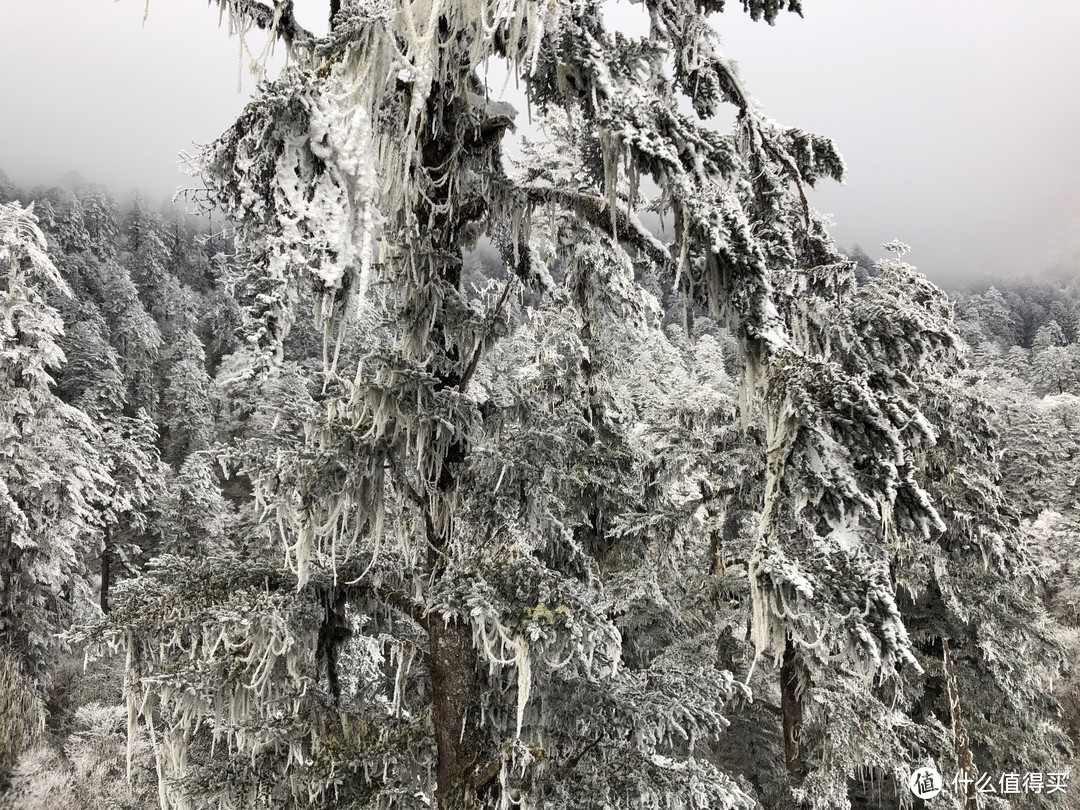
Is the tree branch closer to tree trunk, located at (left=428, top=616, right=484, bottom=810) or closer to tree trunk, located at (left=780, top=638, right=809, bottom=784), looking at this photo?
tree trunk, located at (left=428, top=616, right=484, bottom=810)

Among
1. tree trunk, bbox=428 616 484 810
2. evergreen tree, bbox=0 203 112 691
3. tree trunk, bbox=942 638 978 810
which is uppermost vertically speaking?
evergreen tree, bbox=0 203 112 691

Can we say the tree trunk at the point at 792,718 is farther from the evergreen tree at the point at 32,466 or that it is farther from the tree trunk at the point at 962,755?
the evergreen tree at the point at 32,466

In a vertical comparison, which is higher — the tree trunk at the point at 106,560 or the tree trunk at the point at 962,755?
the tree trunk at the point at 106,560

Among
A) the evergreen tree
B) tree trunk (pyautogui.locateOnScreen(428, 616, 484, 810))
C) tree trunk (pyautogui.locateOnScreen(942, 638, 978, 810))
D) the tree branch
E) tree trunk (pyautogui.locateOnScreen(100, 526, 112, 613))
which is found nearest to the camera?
the tree branch

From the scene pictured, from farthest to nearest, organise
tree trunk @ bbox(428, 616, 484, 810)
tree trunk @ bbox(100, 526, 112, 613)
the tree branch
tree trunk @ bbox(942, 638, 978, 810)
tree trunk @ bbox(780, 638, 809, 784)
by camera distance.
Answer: tree trunk @ bbox(100, 526, 112, 613), tree trunk @ bbox(942, 638, 978, 810), tree trunk @ bbox(780, 638, 809, 784), tree trunk @ bbox(428, 616, 484, 810), the tree branch

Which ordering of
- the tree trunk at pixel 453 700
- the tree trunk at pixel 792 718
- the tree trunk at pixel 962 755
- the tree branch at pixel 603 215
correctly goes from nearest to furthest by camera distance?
the tree branch at pixel 603 215
the tree trunk at pixel 453 700
the tree trunk at pixel 792 718
the tree trunk at pixel 962 755

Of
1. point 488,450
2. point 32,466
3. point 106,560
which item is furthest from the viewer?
point 106,560

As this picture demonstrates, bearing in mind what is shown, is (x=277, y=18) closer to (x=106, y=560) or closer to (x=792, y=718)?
(x=792, y=718)

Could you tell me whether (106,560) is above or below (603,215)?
below

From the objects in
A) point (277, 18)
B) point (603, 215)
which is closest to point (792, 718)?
point (603, 215)

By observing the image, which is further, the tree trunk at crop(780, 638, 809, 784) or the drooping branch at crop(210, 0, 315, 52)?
the tree trunk at crop(780, 638, 809, 784)

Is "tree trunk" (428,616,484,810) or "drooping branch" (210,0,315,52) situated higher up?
"drooping branch" (210,0,315,52)

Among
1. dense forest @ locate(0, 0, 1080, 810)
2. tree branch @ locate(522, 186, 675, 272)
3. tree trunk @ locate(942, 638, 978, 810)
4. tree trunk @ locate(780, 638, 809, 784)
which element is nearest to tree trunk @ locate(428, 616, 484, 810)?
dense forest @ locate(0, 0, 1080, 810)

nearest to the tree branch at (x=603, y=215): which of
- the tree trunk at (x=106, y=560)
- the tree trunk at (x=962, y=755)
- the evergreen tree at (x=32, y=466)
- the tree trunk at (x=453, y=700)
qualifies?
the tree trunk at (x=453, y=700)
